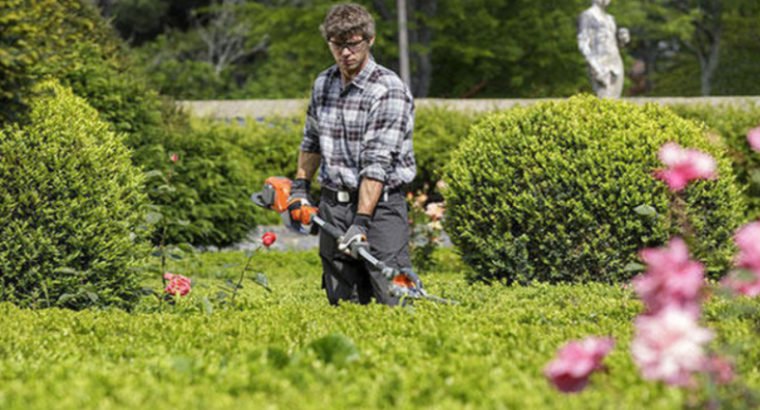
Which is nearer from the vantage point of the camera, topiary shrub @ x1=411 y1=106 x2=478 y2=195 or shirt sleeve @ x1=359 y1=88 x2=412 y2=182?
shirt sleeve @ x1=359 y1=88 x2=412 y2=182

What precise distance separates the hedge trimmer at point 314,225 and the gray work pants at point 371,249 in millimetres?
58

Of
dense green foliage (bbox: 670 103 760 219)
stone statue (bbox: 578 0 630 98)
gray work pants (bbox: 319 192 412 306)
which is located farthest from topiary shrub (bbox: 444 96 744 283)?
stone statue (bbox: 578 0 630 98)

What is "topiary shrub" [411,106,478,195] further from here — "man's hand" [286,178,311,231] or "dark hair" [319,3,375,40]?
"dark hair" [319,3,375,40]

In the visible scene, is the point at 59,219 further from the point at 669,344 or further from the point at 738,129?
the point at 738,129

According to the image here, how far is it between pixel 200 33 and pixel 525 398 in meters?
29.2

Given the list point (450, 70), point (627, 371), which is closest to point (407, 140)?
point (627, 371)

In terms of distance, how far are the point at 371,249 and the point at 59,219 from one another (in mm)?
2051

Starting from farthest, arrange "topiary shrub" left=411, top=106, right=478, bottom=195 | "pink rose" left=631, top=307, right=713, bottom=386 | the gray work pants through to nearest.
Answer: "topiary shrub" left=411, top=106, right=478, bottom=195 < the gray work pants < "pink rose" left=631, top=307, right=713, bottom=386

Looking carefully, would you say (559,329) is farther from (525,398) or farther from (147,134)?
(147,134)

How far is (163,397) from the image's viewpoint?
2998mm

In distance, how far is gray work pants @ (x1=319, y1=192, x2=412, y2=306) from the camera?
547 centimetres

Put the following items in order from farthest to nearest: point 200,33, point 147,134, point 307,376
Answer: point 200,33 → point 147,134 → point 307,376

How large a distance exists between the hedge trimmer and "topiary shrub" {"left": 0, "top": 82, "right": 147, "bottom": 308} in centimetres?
121

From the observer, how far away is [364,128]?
5.42 meters
